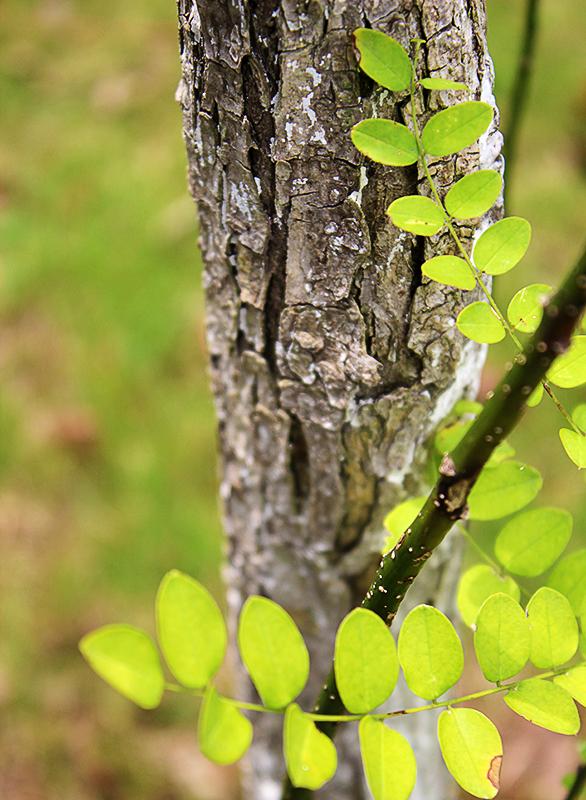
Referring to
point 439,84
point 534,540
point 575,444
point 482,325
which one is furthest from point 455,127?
point 534,540

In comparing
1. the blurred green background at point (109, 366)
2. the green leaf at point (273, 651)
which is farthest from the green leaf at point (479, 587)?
the blurred green background at point (109, 366)

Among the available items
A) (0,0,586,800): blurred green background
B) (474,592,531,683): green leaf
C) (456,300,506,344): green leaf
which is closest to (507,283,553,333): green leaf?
(456,300,506,344): green leaf

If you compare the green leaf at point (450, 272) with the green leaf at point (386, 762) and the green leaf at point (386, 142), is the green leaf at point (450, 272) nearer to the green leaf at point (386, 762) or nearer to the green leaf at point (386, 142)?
the green leaf at point (386, 142)

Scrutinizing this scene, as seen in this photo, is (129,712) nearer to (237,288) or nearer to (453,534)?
(453,534)

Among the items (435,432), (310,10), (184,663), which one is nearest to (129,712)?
(435,432)

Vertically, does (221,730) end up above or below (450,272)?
below

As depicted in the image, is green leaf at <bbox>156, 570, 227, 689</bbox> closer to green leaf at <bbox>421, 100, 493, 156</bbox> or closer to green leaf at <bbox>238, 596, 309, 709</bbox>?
green leaf at <bbox>238, 596, 309, 709</bbox>

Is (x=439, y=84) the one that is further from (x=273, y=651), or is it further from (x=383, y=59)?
(x=273, y=651)
